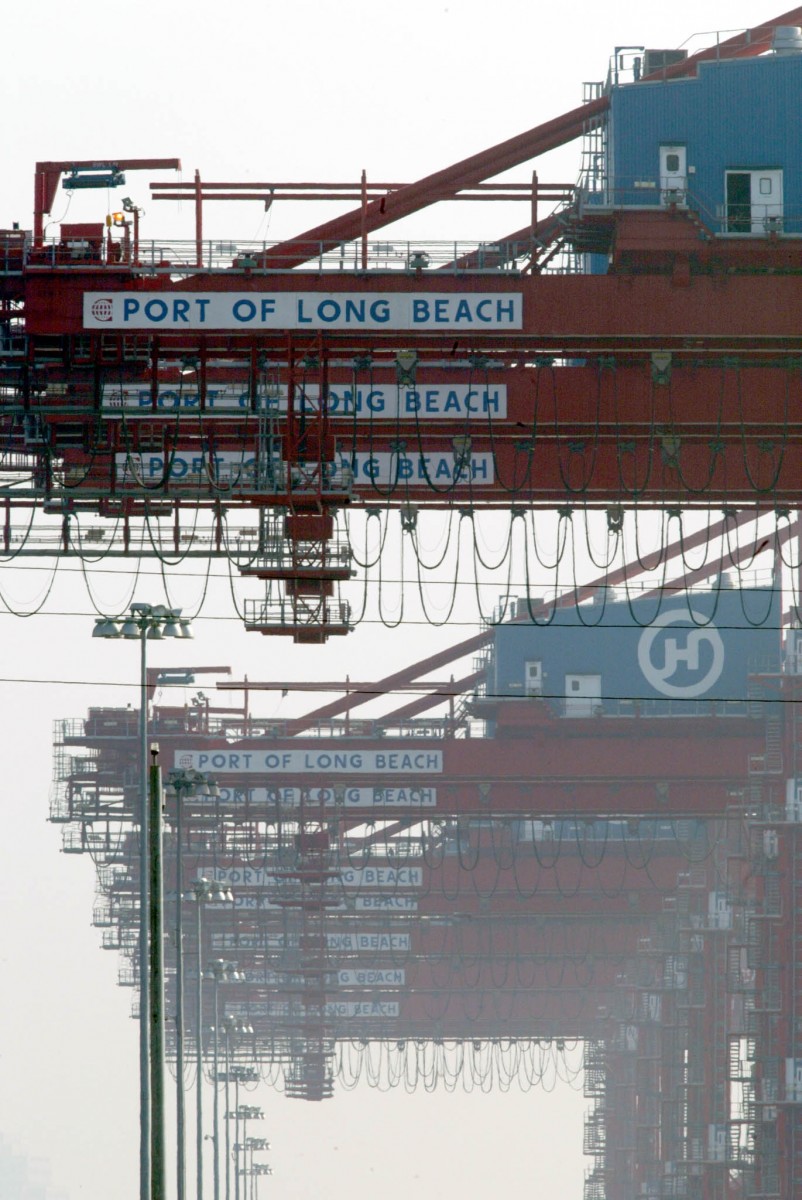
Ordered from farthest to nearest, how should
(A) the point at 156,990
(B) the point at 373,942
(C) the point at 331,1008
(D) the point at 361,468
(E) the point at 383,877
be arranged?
(C) the point at 331,1008 < (B) the point at 373,942 < (E) the point at 383,877 < (D) the point at 361,468 < (A) the point at 156,990

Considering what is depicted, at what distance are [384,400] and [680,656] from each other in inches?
1517

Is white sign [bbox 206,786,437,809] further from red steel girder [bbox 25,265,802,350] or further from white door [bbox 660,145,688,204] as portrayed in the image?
red steel girder [bbox 25,265,802,350]

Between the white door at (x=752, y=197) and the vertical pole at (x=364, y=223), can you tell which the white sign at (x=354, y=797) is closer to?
the white door at (x=752, y=197)

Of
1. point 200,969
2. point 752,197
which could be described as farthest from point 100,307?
point 200,969

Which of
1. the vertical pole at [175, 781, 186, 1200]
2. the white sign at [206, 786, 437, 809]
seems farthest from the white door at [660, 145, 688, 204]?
the white sign at [206, 786, 437, 809]

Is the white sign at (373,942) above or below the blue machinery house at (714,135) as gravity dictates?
below

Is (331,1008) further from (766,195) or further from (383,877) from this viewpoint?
(766,195)

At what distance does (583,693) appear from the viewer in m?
73.7

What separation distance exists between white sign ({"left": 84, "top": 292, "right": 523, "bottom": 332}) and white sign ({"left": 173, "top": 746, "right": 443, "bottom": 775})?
35399 mm

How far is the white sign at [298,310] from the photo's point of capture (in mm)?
33750

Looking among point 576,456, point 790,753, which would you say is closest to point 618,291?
point 576,456

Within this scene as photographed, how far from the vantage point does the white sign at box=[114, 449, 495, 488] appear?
38.2 meters

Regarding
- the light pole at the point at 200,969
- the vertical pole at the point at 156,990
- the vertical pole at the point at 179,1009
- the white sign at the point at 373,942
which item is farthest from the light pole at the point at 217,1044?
the vertical pole at the point at 156,990

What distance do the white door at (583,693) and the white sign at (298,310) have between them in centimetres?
3754
